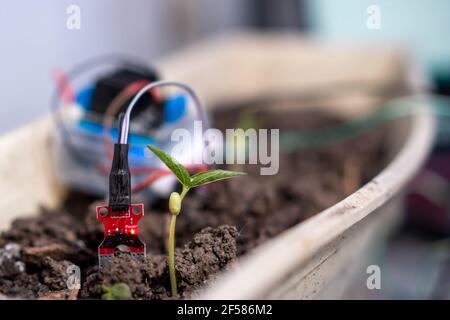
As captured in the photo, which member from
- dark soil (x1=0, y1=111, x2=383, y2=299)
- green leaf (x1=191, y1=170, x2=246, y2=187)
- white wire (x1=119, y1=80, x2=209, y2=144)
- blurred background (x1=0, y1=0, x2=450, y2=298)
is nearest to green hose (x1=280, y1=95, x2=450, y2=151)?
dark soil (x1=0, y1=111, x2=383, y2=299)

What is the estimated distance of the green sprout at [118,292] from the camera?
0.51 metres

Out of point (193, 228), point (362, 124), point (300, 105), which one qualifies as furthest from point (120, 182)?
point (300, 105)

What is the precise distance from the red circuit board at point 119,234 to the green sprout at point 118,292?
4 cm

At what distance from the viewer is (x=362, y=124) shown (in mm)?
1160

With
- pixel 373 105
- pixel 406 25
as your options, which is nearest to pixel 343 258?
pixel 373 105

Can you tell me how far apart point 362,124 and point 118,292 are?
764mm

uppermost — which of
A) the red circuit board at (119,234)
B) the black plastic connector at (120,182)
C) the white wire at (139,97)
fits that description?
the white wire at (139,97)

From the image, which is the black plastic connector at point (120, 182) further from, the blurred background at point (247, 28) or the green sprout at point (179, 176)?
the blurred background at point (247, 28)

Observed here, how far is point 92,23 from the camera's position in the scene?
137 centimetres

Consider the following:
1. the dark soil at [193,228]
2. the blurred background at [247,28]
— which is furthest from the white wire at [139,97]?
the blurred background at [247,28]

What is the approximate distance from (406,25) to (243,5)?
0.57 metres

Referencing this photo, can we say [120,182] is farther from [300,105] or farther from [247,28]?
[247,28]

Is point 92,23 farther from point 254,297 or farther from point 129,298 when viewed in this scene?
point 254,297

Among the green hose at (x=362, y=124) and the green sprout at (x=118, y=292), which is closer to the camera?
the green sprout at (x=118, y=292)
